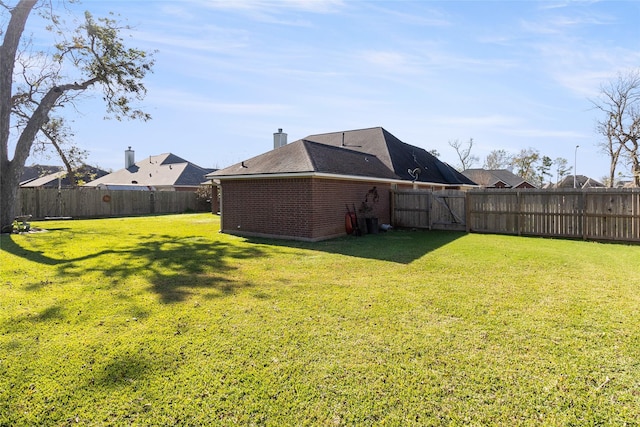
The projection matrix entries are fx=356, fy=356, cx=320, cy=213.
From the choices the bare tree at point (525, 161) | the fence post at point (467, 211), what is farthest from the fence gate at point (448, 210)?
the bare tree at point (525, 161)

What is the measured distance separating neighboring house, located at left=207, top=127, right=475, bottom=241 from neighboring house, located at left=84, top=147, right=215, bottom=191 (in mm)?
19213

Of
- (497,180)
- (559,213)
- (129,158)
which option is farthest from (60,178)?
(497,180)

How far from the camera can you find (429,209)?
1450 cm

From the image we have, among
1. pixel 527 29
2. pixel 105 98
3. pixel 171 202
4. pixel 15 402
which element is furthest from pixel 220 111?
pixel 15 402

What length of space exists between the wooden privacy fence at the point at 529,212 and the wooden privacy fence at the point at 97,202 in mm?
18324

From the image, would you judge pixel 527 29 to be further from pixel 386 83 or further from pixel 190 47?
pixel 190 47

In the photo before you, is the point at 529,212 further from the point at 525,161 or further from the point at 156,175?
the point at 525,161

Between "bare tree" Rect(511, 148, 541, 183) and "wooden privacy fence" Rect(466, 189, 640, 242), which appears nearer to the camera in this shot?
"wooden privacy fence" Rect(466, 189, 640, 242)

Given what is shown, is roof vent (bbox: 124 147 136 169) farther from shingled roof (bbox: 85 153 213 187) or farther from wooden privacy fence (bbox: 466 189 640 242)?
wooden privacy fence (bbox: 466 189 640 242)

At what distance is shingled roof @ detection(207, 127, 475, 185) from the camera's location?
11.9 meters

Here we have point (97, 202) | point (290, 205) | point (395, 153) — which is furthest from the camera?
point (97, 202)

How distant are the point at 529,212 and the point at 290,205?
8.28 m

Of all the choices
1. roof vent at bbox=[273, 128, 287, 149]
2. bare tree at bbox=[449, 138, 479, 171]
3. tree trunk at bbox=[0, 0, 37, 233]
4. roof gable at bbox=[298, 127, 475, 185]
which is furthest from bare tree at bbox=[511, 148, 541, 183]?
tree trunk at bbox=[0, 0, 37, 233]

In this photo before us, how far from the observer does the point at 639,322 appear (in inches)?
167
